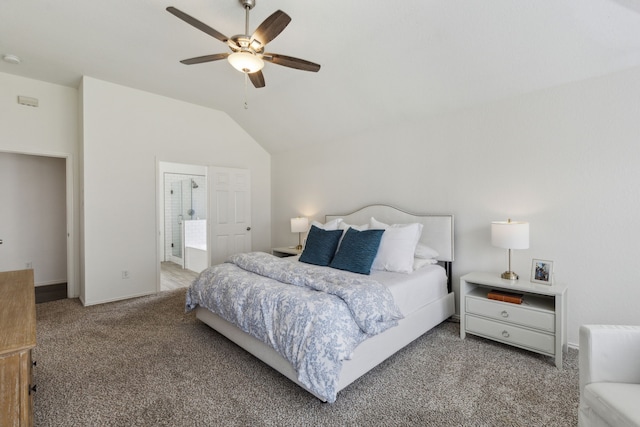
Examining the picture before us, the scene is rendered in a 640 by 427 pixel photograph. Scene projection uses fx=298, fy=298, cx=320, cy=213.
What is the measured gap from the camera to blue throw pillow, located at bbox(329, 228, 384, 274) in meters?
2.91

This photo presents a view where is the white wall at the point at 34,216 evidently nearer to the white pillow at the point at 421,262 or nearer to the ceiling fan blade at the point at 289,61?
the ceiling fan blade at the point at 289,61

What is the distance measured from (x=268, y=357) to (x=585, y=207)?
115 inches

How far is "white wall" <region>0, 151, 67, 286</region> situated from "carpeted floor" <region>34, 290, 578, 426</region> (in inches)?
95.5

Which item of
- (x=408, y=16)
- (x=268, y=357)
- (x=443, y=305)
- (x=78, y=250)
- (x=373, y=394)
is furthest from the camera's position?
(x=78, y=250)

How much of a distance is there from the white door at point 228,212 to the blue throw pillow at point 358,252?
259cm

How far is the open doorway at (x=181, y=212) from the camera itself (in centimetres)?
668

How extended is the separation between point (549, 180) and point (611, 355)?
5.96ft

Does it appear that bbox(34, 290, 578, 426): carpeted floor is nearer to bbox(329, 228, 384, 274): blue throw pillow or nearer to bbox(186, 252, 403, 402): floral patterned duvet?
bbox(186, 252, 403, 402): floral patterned duvet

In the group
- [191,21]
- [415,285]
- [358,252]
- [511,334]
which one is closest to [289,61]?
[191,21]

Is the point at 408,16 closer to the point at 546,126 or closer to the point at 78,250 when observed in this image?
the point at 546,126

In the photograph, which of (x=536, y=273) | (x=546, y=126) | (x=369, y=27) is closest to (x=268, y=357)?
(x=536, y=273)

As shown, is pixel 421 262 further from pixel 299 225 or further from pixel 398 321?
pixel 299 225

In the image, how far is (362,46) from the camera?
2.86 m

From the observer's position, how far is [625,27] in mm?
2129
